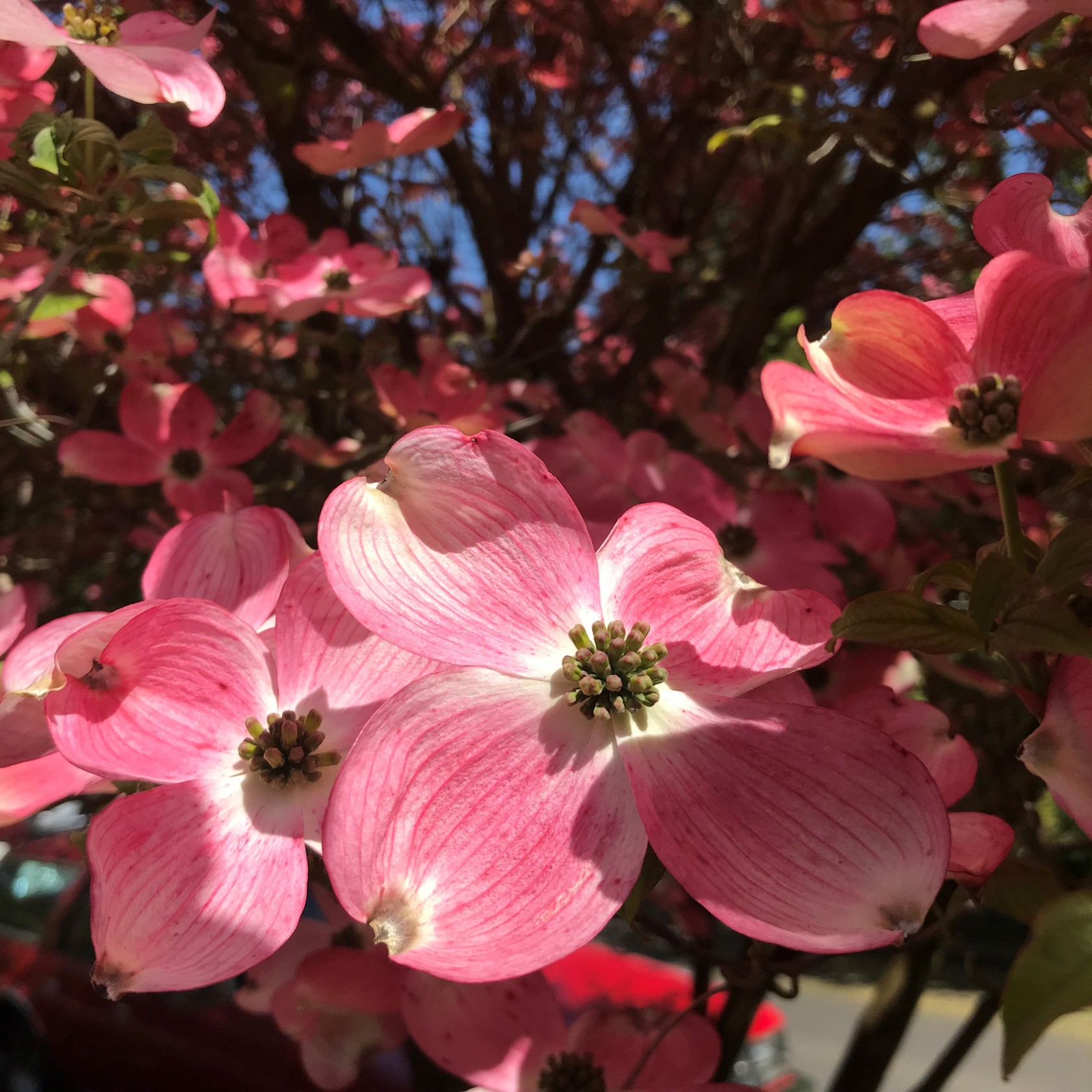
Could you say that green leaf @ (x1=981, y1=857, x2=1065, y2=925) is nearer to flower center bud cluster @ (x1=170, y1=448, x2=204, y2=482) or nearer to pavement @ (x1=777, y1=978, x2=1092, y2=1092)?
flower center bud cluster @ (x1=170, y1=448, x2=204, y2=482)

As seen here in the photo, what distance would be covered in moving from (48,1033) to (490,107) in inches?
99.5

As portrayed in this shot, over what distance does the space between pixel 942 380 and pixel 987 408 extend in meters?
0.02

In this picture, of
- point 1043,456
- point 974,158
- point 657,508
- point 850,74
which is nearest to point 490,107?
point 850,74

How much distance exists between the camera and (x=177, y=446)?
791 mm

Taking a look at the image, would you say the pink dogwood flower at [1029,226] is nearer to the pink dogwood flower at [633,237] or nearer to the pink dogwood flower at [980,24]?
the pink dogwood flower at [980,24]

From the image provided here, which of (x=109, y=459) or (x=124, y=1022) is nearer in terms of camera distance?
(x=109, y=459)

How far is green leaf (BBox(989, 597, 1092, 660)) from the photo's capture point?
0.28m

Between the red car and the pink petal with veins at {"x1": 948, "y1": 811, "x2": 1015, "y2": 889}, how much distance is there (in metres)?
1.11

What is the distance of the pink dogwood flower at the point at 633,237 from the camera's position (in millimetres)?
999

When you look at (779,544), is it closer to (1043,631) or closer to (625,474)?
(625,474)

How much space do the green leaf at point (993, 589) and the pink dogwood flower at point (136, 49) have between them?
1.44 feet

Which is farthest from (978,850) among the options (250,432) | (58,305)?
(250,432)

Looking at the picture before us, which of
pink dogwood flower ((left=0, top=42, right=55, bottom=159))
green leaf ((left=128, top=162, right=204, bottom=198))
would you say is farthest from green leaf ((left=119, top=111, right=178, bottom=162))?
pink dogwood flower ((left=0, top=42, right=55, bottom=159))

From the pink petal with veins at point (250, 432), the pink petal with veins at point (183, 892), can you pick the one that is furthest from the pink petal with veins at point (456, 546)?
the pink petal with veins at point (250, 432)
